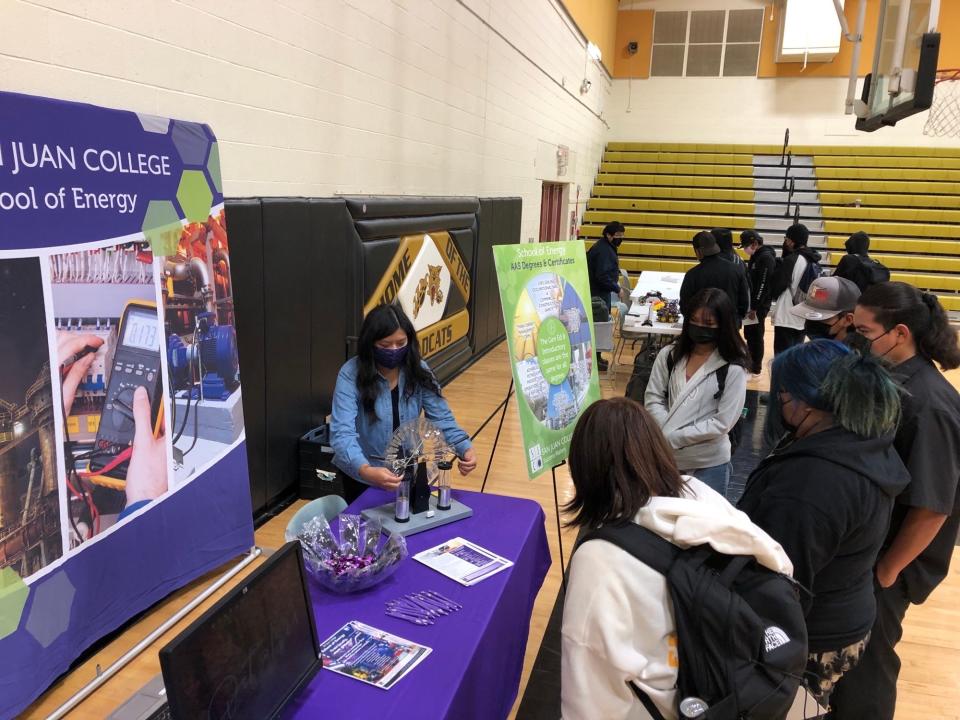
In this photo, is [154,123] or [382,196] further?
[382,196]

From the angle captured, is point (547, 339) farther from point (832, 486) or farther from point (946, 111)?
point (946, 111)

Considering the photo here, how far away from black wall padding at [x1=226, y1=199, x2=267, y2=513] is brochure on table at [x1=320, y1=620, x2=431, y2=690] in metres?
2.03

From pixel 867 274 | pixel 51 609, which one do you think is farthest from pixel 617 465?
pixel 867 274

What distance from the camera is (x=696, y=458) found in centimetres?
297

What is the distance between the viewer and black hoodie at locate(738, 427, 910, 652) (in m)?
1.53

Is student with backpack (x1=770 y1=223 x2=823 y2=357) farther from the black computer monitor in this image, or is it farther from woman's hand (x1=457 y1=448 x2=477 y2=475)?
the black computer monitor

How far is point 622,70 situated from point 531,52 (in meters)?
8.87

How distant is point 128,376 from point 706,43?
16626mm

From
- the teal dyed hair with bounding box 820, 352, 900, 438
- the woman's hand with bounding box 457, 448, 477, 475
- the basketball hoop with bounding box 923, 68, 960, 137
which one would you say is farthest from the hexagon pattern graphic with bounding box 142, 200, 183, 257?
the basketball hoop with bounding box 923, 68, 960, 137

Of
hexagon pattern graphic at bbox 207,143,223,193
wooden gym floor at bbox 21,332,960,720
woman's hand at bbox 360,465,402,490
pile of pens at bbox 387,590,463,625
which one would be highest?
hexagon pattern graphic at bbox 207,143,223,193

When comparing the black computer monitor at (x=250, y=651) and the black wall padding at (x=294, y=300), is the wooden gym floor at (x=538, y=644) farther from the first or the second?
the black computer monitor at (x=250, y=651)

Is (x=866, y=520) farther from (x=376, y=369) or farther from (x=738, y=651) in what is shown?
(x=376, y=369)

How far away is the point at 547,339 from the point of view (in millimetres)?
3021

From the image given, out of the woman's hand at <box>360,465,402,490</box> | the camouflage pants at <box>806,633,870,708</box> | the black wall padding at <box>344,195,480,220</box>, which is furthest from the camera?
the black wall padding at <box>344,195,480,220</box>
